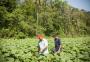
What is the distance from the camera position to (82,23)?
169 ft

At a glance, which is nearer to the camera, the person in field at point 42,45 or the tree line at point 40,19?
the person in field at point 42,45

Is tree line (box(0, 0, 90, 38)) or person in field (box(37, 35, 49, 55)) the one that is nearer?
person in field (box(37, 35, 49, 55))

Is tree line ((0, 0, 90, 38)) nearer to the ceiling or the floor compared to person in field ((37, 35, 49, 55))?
nearer to the floor

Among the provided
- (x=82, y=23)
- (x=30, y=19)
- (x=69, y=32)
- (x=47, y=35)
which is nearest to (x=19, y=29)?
(x=30, y=19)

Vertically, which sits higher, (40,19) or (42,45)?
(42,45)

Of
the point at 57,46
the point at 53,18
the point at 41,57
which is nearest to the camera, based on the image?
the point at 41,57

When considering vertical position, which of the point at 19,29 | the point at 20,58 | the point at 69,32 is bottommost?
the point at 69,32

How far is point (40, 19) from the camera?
40.0 metres

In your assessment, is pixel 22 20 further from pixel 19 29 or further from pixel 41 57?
pixel 41 57

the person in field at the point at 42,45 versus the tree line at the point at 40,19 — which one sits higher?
the person in field at the point at 42,45

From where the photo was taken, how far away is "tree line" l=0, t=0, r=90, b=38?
101ft

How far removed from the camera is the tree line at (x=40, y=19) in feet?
101

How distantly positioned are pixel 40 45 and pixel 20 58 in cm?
78

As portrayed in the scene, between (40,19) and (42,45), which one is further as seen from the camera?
(40,19)
